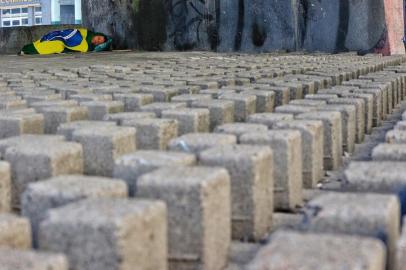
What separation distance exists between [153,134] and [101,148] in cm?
33

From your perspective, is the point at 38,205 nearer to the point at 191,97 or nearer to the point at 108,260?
the point at 108,260

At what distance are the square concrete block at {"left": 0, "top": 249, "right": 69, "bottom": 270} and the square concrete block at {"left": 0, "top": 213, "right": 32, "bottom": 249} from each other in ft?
0.60

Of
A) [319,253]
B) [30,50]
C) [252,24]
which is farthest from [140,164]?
[30,50]

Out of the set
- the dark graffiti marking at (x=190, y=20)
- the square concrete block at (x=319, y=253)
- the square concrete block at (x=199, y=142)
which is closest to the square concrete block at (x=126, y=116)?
the square concrete block at (x=199, y=142)

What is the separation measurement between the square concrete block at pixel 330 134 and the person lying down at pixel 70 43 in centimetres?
1190

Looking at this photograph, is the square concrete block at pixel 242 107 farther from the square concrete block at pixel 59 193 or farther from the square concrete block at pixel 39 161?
the square concrete block at pixel 59 193

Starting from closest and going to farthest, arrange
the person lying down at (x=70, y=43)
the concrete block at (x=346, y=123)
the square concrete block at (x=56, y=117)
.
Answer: the square concrete block at (x=56, y=117), the concrete block at (x=346, y=123), the person lying down at (x=70, y=43)

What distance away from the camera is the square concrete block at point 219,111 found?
347 centimetres

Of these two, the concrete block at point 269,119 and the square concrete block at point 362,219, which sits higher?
the concrete block at point 269,119

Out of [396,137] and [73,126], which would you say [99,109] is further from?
[396,137]

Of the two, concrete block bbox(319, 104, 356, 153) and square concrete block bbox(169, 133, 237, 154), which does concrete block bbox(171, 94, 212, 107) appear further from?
square concrete block bbox(169, 133, 237, 154)

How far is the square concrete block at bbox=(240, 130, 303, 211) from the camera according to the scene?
96.7 inches

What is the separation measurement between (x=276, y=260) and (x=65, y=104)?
8.15 ft

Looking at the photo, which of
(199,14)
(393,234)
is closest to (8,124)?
(393,234)
